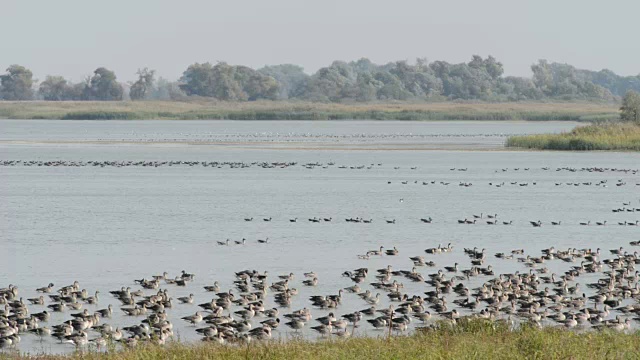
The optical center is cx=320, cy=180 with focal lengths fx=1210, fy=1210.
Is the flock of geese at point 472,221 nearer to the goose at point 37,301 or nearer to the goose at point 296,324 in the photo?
the goose at point 37,301

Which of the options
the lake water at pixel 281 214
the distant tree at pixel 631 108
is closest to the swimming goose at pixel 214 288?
the lake water at pixel 281 214

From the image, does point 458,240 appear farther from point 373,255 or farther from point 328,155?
point 328,155

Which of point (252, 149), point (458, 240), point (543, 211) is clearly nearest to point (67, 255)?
point (458, 240)

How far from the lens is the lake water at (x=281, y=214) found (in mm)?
26703

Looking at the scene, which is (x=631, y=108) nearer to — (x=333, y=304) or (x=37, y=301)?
(x=333, y=304)

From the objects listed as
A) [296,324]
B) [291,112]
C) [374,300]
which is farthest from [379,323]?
[291,112]

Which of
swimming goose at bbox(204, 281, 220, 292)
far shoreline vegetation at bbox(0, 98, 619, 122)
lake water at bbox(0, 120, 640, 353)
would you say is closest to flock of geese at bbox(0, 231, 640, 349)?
swimming goose at bbox(204, 281, 220, 292)

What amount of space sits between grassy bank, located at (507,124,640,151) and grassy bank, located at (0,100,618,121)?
222 ft

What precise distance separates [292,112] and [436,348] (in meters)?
153

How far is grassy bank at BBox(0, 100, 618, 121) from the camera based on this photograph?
162000 mm

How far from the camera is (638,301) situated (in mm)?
22062

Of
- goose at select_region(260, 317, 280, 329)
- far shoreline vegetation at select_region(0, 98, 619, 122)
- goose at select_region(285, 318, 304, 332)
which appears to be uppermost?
goose at select_region(260, 317, 280, 329)

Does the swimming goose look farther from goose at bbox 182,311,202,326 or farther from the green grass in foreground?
the green grass in foreground

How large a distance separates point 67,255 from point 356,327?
11274mm
